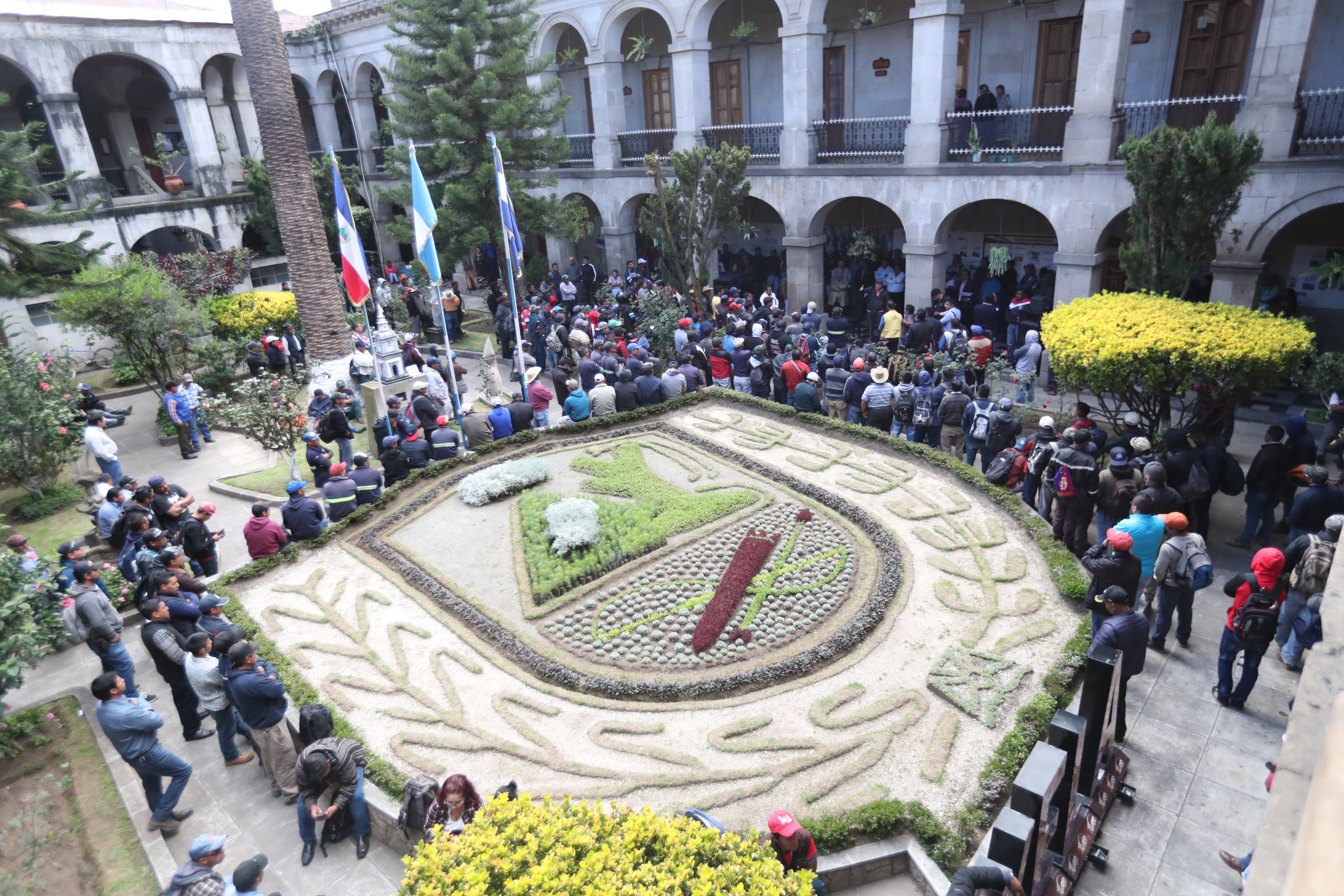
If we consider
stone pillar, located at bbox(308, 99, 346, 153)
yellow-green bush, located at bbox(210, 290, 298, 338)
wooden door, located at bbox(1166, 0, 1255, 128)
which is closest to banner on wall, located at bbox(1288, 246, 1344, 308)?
wooden door, located at bbox(1166, 0, 1255, 128)

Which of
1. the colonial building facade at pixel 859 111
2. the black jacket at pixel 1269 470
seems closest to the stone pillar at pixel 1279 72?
the colonial building facade at pixel 859 111

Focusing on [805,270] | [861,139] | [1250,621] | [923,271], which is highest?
[861,139]

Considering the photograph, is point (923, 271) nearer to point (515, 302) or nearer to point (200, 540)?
point (515, 302)

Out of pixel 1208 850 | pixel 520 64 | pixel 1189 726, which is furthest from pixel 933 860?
pixel 520 64

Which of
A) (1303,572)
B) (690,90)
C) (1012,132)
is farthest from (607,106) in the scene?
(1303,572)

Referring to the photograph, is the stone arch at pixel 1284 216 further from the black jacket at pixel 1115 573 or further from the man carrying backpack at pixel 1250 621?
the black jacket at pixel 1115 573

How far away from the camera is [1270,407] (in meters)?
13.6

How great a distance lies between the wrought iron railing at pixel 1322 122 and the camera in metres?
12.4

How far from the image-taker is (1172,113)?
15.0 metres

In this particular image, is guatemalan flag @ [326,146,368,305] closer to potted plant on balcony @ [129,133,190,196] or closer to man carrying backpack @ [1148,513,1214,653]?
man carrying backpack @ [1148,513,1214,653]

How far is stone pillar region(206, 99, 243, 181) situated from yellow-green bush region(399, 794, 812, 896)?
2570cm

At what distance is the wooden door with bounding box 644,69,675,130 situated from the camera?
23.4m

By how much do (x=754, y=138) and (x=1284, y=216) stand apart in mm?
11444

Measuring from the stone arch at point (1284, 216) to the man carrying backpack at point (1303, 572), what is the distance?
7.34 m
